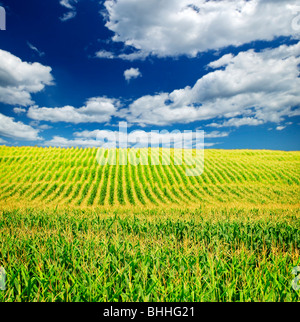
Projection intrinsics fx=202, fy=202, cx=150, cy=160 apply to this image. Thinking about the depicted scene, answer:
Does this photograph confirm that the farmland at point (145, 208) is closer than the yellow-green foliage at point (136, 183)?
Yes

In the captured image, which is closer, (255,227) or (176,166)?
(255,227)

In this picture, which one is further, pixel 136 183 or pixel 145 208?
pixel 136 183

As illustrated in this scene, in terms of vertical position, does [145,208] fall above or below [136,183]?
below

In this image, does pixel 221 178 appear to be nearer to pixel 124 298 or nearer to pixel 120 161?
pixel 120 161

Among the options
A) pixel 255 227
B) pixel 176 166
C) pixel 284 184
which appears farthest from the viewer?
pixel 176 166

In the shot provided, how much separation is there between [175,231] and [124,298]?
4807mm

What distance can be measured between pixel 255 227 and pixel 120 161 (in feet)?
104

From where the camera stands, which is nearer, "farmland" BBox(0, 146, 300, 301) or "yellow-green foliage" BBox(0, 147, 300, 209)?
"farmland" BBox(0, 146, 300, 301)

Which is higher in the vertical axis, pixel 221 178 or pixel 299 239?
pixel 221 178

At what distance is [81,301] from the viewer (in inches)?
140

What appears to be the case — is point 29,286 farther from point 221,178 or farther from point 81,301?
point 221,178
